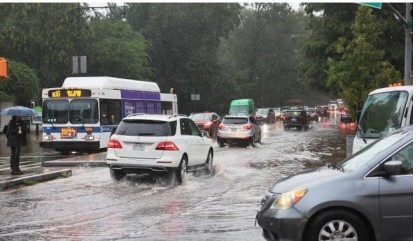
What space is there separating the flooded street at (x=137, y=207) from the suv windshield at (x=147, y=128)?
1294 millimetres

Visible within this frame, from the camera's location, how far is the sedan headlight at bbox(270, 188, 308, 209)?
6770 millimetres

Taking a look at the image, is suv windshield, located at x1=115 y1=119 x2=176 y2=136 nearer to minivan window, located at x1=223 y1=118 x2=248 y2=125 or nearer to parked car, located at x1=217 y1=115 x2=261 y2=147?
parked car, located at x1=217 y1=115 x2=261 y2=147

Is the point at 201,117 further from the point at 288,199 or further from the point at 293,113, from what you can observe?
the point at 288,199

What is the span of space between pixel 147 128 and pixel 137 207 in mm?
3695

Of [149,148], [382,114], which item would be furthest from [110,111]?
[382,114]

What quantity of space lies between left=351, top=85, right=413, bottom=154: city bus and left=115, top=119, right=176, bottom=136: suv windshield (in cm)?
478

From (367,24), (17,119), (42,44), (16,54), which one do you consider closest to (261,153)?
(367,24)

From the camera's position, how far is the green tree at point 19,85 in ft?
149

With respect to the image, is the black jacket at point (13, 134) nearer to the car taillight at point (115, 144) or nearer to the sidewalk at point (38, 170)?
the sidewalk at point (38, 170)

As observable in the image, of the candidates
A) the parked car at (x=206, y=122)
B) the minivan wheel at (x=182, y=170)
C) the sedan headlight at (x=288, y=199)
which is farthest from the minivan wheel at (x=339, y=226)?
the parked car at (x=206, y=122)

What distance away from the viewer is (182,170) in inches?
578

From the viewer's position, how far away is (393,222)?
6.59 m

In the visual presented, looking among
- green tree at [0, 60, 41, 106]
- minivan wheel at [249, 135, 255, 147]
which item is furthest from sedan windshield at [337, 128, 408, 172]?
green tree at [0, 60, 41, 106]

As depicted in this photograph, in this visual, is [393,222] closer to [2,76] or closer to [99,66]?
[2,76]
